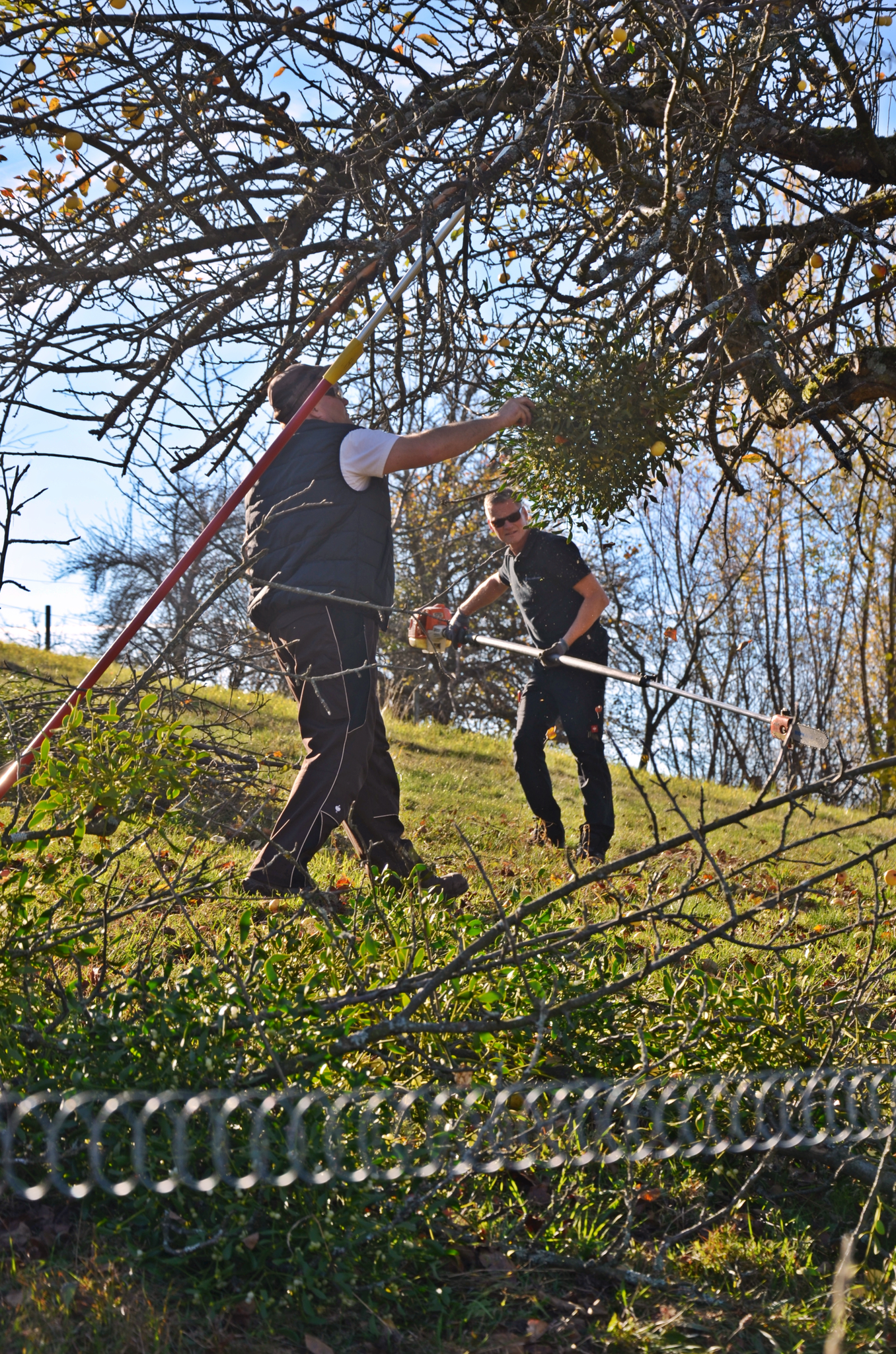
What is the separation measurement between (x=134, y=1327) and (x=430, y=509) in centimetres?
1208

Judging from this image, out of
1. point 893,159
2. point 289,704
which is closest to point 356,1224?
point 893,159

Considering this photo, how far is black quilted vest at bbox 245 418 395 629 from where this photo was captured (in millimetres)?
3986

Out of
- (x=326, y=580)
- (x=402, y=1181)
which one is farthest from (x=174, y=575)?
(x=402, y=1181)

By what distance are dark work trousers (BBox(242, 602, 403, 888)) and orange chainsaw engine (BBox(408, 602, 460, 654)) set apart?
97cm

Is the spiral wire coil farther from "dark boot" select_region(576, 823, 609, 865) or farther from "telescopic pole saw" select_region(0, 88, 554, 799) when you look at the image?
"dark boot" select_region(576, 823, 609, 865)

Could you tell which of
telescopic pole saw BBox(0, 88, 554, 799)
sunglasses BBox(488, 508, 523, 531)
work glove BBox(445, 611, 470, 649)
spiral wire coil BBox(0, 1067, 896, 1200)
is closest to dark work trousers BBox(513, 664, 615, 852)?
work glove BBox(445, 611, 470, 649)

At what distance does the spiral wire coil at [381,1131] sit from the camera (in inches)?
77.9

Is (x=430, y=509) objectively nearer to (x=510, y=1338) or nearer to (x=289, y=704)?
(x=289, y=704)

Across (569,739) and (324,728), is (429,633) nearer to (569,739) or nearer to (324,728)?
(569,739)

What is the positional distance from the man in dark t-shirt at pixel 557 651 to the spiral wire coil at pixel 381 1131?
298 cm

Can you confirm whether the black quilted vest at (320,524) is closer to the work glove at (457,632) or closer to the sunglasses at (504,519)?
the work glove at (457,632)

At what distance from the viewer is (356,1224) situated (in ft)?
6.46

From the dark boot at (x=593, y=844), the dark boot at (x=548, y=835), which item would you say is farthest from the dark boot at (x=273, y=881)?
the dark boot at (x=548, y=835)

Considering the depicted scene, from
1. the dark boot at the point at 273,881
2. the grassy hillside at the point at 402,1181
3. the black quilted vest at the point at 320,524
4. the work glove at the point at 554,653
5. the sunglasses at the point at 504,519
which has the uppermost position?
the sunglasses at the point at 504,519
